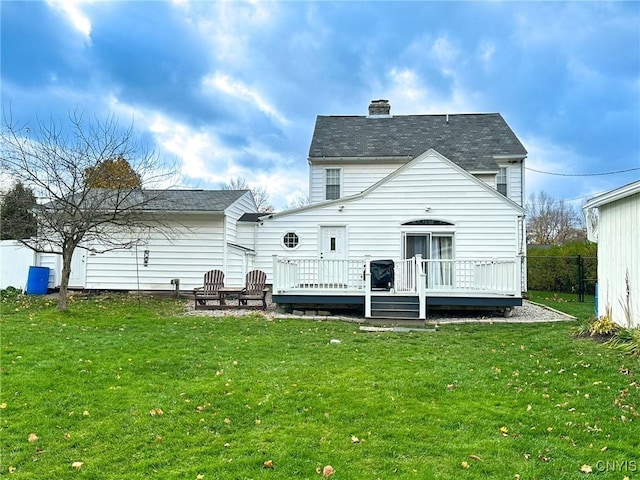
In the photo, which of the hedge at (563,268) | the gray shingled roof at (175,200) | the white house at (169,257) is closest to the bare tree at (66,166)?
the gray shingled roof at (175,200)

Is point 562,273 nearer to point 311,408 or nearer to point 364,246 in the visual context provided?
point 364,246

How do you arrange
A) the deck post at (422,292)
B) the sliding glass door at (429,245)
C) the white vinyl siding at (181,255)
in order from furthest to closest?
the white vinyl siding at (181,255) → the sliding glass door at (429,245) → the deck post at (422,292)

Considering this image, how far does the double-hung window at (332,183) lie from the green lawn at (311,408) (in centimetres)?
1018

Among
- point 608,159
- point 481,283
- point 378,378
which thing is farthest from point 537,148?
point 378,378

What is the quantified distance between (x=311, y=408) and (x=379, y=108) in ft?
59.4

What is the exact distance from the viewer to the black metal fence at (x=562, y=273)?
17.9 metres

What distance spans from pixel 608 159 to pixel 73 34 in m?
27.0

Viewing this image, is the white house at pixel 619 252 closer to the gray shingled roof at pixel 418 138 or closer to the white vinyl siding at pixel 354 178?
the gray shingled roof at pixel 418 138

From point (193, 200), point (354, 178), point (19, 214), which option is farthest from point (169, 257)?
point (354, 178)

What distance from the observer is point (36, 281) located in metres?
14.1

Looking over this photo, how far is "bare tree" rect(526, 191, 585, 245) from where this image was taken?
37812mm

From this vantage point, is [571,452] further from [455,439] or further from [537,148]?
[537,148]

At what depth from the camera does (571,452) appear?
11.1 ft

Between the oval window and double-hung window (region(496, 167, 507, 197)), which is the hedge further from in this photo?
the oval window
